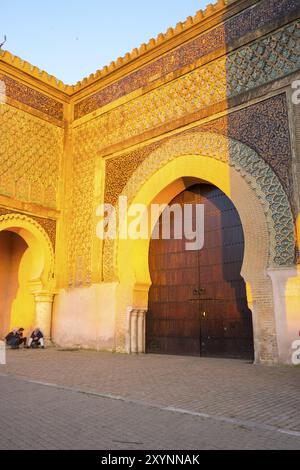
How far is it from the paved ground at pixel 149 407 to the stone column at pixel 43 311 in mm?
3260

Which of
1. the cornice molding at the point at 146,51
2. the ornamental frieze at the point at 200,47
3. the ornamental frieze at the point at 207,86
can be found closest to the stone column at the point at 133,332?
the ornamental frieze at the point at 207,86

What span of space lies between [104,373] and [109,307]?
2887 millimetres

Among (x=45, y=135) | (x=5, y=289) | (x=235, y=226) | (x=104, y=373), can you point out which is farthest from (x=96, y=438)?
(x=5, y=289)

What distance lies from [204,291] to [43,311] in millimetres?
3482

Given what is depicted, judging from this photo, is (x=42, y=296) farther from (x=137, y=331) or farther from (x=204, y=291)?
(x=204, y=291)

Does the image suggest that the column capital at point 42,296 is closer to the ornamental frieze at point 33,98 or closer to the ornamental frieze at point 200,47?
the ornamental frieze at point 33,98

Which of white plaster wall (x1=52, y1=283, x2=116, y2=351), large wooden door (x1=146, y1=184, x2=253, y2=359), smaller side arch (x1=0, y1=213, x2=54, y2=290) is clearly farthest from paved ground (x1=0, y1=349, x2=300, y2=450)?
smaller side arch (x1=0, y1=213, x2=54, y2=290)

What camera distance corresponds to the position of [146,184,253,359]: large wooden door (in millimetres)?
6633

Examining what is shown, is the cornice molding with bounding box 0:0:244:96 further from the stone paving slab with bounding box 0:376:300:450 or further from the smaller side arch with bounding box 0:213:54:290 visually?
the stone paving slab with bounding box 0:376:300:450

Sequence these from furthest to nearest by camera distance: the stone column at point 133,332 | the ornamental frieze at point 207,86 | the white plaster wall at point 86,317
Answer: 1. the white plaster wall at point 86,317
2. the stone column at point 133,332
3. the ornamental frieze at point 207,86

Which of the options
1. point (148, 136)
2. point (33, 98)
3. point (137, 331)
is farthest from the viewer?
point (33, 98)

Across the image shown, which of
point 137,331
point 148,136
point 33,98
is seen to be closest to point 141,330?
point 137,331

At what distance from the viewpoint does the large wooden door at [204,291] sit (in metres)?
6.63

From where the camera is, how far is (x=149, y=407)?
3.02 metres
